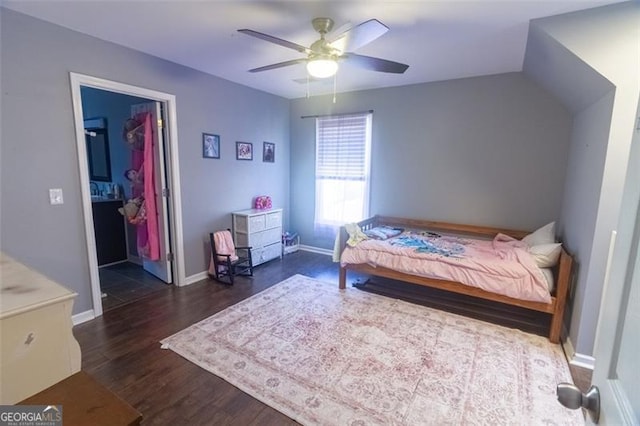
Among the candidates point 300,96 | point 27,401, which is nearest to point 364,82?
point 300,96

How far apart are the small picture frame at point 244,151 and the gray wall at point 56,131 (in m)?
0.55

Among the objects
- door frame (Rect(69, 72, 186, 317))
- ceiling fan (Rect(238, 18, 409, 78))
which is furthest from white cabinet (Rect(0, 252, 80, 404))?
ceiling fan (Rect(238, 18, 409, 78))

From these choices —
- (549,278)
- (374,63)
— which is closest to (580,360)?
(549,278)

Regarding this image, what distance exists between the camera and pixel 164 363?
2.12 metres

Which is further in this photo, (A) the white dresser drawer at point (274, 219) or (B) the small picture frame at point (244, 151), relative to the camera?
(A) the white dresser drawer at point (274, 219)

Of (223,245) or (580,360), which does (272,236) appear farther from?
(580,360)

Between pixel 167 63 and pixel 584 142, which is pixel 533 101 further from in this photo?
pixel 167 63

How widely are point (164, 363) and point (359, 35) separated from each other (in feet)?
8.80

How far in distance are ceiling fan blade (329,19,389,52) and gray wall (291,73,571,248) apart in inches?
79.0

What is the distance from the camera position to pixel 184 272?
352 cm

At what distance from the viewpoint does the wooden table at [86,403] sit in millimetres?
695

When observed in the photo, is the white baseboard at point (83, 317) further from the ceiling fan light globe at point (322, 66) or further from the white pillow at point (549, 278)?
the white pillow at point (549, 278)

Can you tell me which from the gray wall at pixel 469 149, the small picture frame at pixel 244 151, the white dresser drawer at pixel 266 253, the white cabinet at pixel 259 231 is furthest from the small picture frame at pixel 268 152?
the white dresser drawer at pixel 266 253

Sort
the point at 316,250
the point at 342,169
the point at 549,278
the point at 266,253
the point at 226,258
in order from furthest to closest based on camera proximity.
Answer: the point at 316,250 < the point at 342,169 < the point at 266,253 < the point at 226,258 < the point at 549,278
